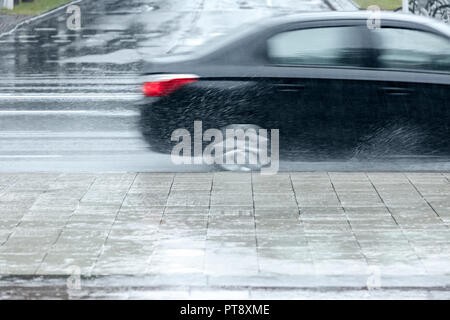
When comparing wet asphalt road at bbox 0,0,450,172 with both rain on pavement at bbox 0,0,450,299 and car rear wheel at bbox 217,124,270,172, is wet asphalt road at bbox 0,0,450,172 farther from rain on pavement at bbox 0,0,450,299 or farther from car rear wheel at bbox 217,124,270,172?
car rear wheel at bbox 217,124,270,172

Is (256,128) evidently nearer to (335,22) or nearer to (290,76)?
(290,76)

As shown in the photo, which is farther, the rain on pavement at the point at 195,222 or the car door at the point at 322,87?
the car door at the point at 322,87

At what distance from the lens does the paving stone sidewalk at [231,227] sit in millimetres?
6977

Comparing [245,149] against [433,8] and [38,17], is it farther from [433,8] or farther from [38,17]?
[38,17]

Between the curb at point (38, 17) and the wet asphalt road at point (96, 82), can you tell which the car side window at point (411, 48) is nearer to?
the wet asphalt road at point (96, 82)

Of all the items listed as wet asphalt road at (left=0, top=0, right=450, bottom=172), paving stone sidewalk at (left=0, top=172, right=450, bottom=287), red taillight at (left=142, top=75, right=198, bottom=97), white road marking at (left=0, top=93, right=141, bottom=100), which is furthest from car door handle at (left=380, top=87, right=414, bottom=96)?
white road marking at (left=0, top=93, right=141, bottom=100)

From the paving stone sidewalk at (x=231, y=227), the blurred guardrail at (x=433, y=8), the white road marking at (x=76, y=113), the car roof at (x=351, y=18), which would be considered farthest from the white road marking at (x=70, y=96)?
the blurred guardrail at (x=433, y=8)

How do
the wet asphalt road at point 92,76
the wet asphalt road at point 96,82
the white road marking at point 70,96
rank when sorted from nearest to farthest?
the wet asphalt road at point 96,82
the wet asphalt road at point 92,76
the white road marking at point 70,96

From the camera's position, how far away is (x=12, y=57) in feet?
69.3

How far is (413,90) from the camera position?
33.4ft

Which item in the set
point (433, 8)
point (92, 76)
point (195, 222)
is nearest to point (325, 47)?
point (195, 222)

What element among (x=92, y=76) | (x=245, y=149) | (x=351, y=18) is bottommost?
(x=92, y=76)

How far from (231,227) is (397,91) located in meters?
2.90
